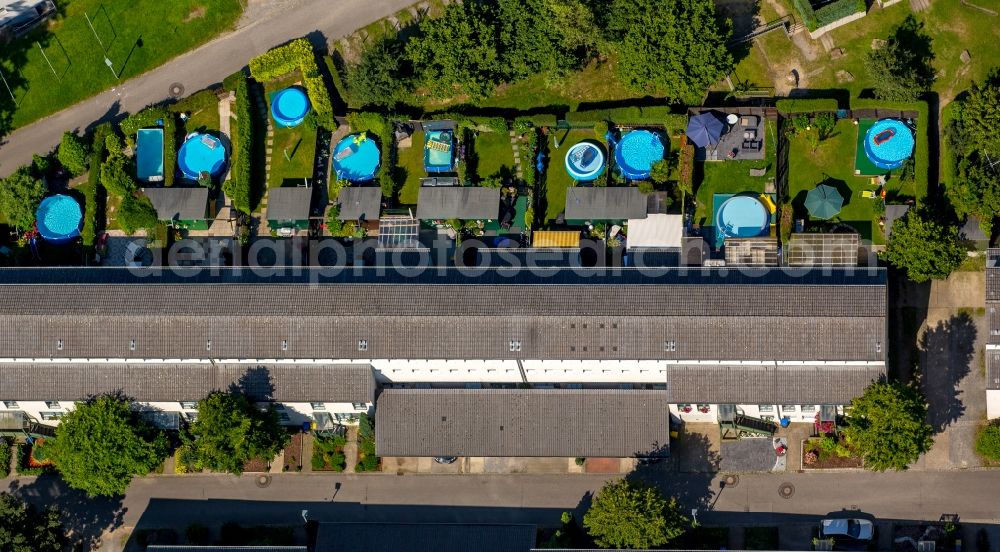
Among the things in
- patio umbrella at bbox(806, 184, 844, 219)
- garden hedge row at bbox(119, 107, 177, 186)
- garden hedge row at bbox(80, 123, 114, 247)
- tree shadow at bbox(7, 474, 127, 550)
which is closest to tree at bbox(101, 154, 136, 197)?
garden hedge row at bbox(80, 123, 114, 247)

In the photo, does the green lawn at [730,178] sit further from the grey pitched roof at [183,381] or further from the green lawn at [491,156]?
the grey pitched roof at [183,381]

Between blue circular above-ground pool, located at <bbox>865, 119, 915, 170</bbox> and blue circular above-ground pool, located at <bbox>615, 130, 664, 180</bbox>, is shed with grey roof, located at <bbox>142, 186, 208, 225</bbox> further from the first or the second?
blue circular above-ground pool, located at <bbox>865, 119, 915, 170</bbox>

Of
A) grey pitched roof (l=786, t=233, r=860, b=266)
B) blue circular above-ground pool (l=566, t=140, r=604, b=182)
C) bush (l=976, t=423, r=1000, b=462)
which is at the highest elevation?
blue circular above-ground pool (l=566, t=140, r=604, b=182)

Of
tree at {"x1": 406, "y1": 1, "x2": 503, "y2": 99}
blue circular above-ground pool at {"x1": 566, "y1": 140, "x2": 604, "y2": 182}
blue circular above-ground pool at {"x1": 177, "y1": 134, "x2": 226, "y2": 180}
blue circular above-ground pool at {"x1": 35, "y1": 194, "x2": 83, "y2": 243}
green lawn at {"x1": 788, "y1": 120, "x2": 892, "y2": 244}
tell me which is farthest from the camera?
blue circular above-ground pool at {"x1": 177, "y1": 134, "x2": 226, "y2": 180}

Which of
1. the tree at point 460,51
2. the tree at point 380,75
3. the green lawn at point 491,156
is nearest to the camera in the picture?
the tree at point 460,51

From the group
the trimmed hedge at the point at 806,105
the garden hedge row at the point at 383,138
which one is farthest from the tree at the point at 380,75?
the trimmed hedge at the point at 806,105

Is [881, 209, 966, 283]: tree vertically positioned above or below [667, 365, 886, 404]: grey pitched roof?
above

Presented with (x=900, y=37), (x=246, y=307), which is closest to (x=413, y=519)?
(x=246, y=307)
